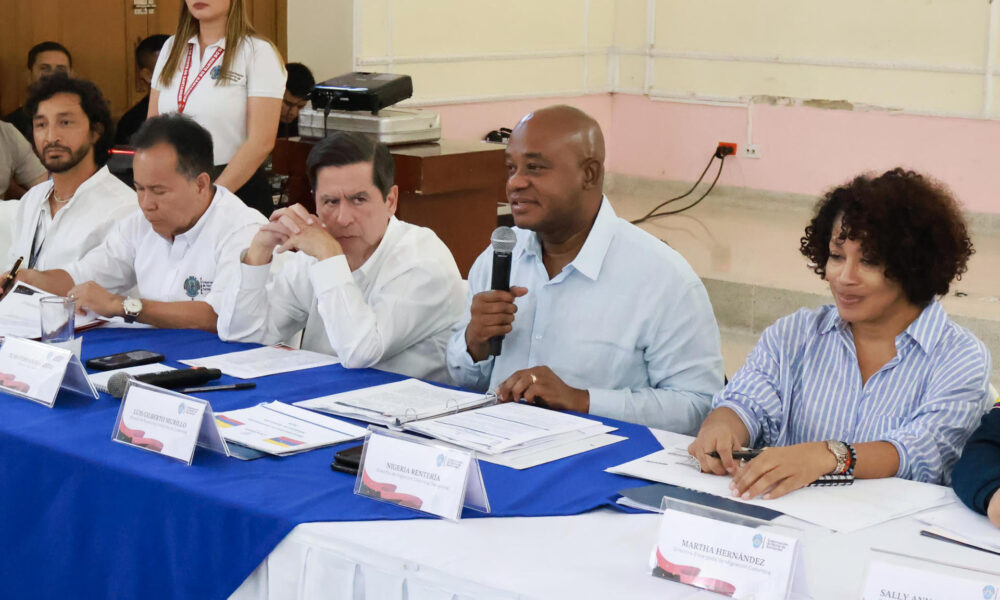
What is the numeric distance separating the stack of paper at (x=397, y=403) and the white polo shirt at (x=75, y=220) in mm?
1439

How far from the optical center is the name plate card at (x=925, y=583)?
3.86ft

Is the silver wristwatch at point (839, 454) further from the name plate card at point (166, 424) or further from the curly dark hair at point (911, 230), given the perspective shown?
the name plate card at point (166, 424)

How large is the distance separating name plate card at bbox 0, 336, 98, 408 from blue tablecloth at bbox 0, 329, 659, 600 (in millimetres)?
35

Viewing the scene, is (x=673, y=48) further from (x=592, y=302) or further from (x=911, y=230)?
(x=911, y=230)

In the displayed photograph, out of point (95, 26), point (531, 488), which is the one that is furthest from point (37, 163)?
point (531, 488)

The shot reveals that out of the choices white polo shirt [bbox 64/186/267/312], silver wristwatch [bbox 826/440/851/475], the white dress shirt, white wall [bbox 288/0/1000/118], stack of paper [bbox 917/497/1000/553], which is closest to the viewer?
stack of paper [bbox 917/497/1000/553]

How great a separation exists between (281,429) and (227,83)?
215 centimetres

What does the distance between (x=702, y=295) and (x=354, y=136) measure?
901 mm

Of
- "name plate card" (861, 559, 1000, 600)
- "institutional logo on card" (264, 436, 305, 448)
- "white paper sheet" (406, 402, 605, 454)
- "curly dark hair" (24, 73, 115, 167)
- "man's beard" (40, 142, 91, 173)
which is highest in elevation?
"curly dark hair" (24, 73, 115, 167)

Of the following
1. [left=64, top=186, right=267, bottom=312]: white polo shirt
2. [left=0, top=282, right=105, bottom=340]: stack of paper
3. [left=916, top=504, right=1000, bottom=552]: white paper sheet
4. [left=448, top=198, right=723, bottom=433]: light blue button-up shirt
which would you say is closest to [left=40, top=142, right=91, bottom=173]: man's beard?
[left=64, top=186, right=267, bottom=312]: white polo shirt

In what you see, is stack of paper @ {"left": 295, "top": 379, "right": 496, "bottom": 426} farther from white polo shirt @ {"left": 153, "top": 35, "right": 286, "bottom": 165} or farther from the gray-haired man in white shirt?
white polo shirt @ {"left": 153, "top": 35, "right": 286, "bottom": 165}

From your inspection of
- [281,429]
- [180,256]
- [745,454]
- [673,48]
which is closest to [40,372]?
[281,429]

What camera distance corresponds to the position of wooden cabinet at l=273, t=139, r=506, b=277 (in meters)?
4.06

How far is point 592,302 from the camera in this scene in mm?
2307
